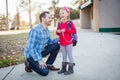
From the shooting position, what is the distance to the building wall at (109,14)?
65.4 ft

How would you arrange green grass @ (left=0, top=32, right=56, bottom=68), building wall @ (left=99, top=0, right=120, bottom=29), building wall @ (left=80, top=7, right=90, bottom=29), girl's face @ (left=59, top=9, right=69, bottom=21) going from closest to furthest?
1. girl's face @ (left=59, top=9, right=69, bottom=21)
2. green grass @ (left=0, top=32, right=56, bottom=68)
3. building wall @ (left=99, top=0, right=120, bottom=29)
4. building wall @ (left=80, top=7, right=90, bottom=29)

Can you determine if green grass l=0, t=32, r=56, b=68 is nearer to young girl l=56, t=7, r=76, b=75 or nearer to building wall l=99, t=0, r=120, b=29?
young girl l=56, t=7, r=76, b=75

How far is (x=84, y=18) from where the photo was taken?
29688mm

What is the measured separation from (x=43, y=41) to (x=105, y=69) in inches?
63.8

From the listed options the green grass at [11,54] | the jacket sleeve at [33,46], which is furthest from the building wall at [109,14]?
the jacket sleeve at [33,46]

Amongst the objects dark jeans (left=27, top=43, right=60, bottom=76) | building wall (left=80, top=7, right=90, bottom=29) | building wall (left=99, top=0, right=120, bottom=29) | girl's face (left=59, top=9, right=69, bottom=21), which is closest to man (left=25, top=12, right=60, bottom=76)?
dark jeans (left=27, top=43, right=60, bottom=76)

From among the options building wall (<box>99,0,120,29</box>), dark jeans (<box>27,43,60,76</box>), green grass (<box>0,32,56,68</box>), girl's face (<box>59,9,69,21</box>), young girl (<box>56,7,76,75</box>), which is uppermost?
building wall (<box>99,0,120,29</box>)

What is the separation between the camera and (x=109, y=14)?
65.9 feet

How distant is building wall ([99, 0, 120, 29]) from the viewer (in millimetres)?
19922

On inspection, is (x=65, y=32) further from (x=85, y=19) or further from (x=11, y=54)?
(x=85, y=19)

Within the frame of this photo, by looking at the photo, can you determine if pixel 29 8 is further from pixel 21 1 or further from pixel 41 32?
pixel 41 32

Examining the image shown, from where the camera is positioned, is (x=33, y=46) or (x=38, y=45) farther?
(x=38, y=45)

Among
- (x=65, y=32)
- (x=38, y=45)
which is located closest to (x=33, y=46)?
(x=38, y=45)

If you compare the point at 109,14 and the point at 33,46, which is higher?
the point at 109,14
